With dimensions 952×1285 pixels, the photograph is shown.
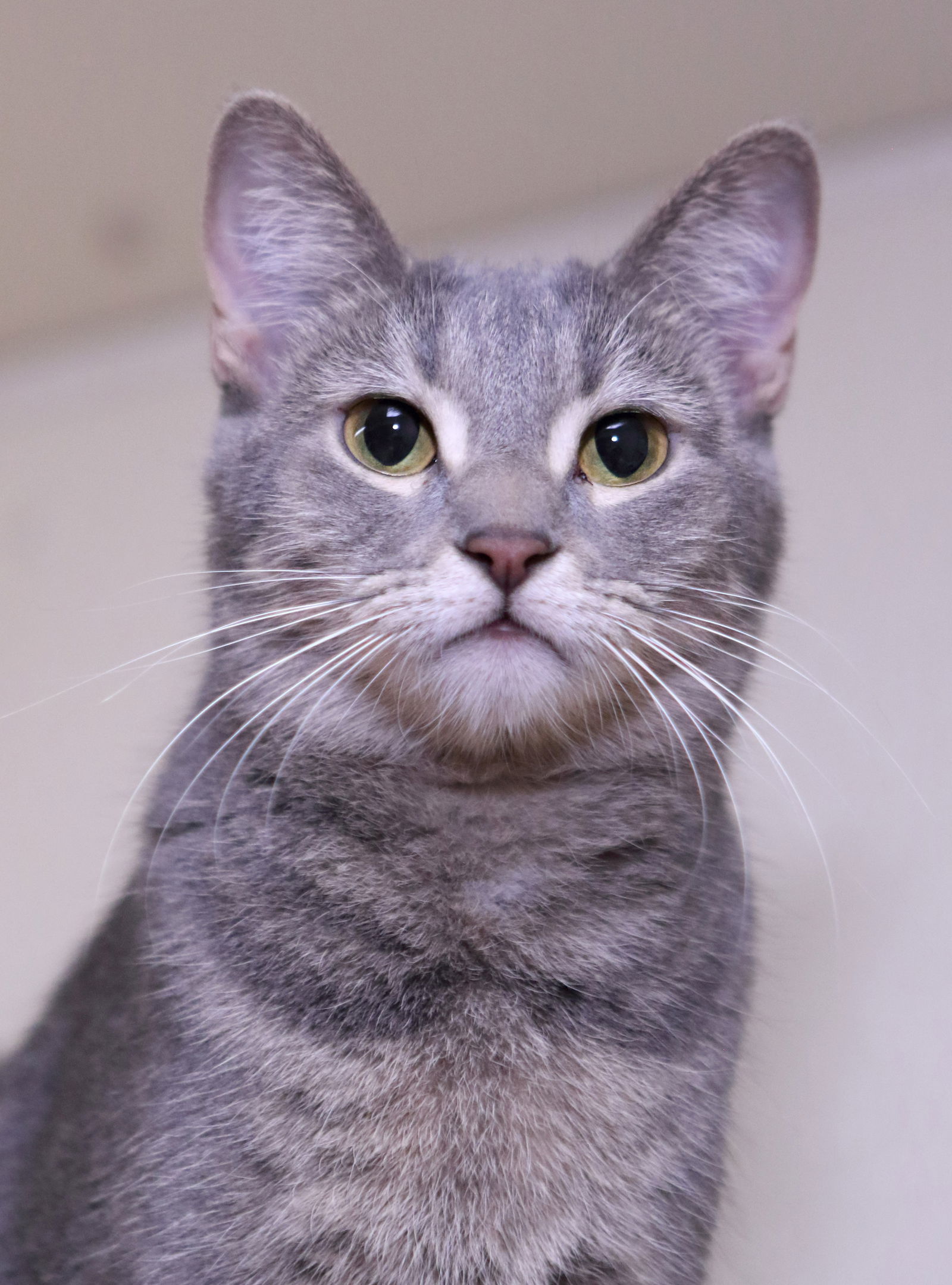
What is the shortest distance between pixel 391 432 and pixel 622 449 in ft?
0.71

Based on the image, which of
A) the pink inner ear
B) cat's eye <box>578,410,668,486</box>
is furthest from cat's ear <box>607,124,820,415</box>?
cat's eye <box>578,410,668,486</box>

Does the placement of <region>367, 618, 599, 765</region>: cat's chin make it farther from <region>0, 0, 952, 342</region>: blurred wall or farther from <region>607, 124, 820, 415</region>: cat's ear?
<region>0, 0, 952, 342</region>: blurred wall

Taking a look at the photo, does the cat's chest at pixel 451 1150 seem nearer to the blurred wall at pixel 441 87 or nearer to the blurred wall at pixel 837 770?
the blurred wall at pixel 837 770

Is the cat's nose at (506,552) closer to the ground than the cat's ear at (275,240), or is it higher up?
closer to the ground

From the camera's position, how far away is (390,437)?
105cm

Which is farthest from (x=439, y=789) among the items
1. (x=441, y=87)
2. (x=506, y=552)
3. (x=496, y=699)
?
(x=441, y=87)

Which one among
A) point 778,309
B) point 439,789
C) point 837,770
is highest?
point 778,309

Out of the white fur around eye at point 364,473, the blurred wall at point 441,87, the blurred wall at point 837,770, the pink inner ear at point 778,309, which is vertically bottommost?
the blurred wall at point 837,770

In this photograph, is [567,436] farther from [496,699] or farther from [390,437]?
[496,699]

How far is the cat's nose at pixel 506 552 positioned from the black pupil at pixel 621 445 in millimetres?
211

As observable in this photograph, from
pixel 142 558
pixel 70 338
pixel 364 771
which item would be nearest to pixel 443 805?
pixel 364 771

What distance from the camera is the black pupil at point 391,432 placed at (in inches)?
41.1

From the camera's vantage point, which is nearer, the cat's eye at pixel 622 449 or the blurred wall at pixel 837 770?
the cat's eye at pixel 622 449

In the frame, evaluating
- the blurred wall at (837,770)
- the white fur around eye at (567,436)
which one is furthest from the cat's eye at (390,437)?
the blurred wall at (837,770)
